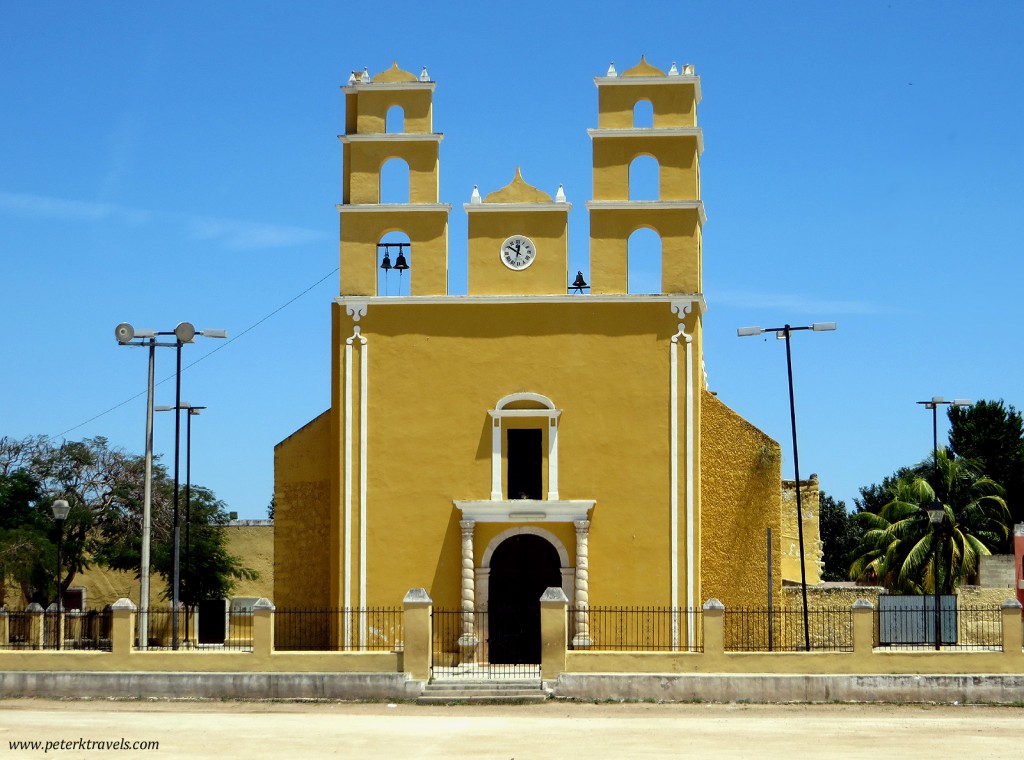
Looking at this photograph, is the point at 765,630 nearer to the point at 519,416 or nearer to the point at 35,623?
the point at 519,416

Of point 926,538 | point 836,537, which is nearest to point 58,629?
point 926,538

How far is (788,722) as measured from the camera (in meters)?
24.9

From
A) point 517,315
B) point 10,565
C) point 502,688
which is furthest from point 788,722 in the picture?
point 10,565

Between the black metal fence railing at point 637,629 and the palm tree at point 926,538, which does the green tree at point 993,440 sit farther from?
the black metal fence railing at point 637,629

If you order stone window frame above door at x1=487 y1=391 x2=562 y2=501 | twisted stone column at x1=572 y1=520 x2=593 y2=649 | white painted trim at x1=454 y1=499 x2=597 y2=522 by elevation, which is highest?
stone window frame above door at x1=487 y1=391 x2=562 y2=501

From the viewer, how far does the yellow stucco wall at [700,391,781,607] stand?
32469 mm

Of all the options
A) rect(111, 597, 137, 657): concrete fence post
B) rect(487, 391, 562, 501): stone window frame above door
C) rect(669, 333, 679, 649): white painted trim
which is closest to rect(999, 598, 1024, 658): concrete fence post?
rect(669, 333, 679, 649): white painted trim

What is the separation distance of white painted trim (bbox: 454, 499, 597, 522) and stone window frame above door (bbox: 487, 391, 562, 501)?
25cm

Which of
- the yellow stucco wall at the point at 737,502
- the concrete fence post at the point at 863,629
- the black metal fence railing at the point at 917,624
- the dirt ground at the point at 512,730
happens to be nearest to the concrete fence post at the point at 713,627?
the dirt ground at the point at 512,730

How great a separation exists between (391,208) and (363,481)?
5590 mm

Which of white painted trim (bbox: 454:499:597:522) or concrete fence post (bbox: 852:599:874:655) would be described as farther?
white painted trim (bbox: 454:499:597:522)

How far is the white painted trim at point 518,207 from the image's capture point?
32094 mm

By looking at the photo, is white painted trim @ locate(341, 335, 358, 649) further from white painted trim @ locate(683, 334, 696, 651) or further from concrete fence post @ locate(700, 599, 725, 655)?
concrete fence post @ locate(700, 599, 725, 655)

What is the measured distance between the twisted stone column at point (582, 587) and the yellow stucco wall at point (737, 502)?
2.70 metres
